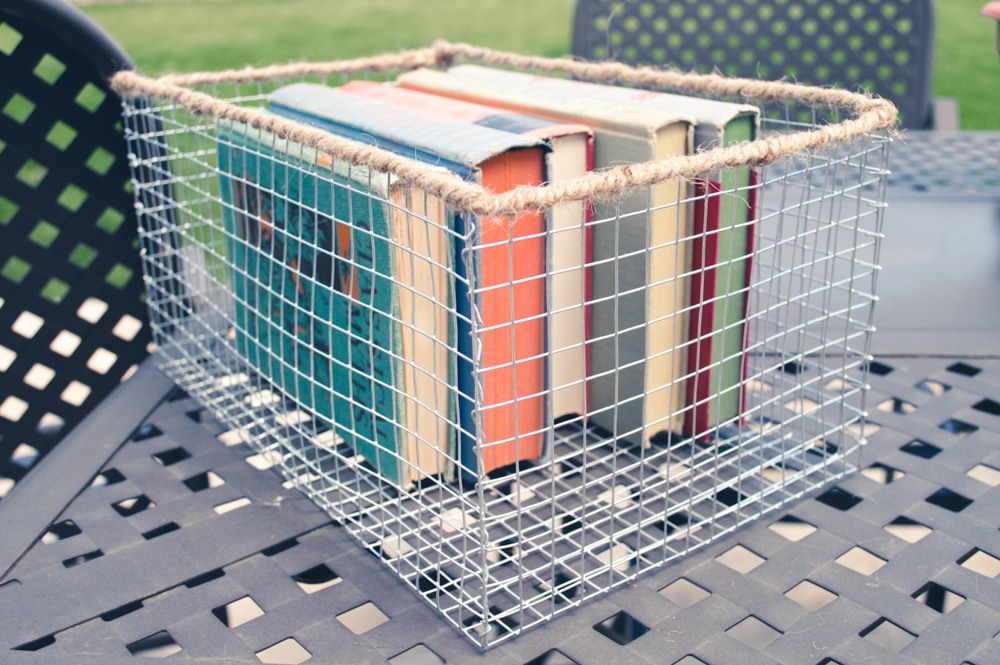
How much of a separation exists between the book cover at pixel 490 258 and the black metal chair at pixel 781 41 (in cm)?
110

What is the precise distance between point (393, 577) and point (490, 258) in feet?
1.12

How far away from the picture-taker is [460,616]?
77cm

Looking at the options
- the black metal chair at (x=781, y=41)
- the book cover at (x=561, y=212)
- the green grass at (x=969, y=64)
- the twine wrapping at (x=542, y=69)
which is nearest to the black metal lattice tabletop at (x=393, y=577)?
the book cover at (x=561, y=212)

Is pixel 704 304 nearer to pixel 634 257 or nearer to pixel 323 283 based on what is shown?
pixel 634 257

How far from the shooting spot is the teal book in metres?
0.84

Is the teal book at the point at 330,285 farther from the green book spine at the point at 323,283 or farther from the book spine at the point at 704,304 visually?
the book spine at the point at 704,304

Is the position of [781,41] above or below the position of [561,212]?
above

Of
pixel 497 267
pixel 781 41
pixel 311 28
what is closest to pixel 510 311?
pixel 497 267

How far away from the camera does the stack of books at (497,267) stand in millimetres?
827

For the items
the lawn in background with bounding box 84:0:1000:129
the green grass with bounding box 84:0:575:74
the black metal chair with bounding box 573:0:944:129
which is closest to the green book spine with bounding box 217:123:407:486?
the black metal chair with bounding box 573:0:944:129

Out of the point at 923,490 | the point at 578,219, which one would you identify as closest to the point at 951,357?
the point at 923,490

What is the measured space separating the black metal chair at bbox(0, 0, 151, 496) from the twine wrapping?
0.30ft

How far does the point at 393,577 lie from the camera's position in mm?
841

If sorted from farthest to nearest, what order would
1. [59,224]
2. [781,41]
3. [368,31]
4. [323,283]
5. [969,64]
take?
1. [368,31]
2. [969,64]
3. [781,41]
4. [59,224]
5. [323,283]
